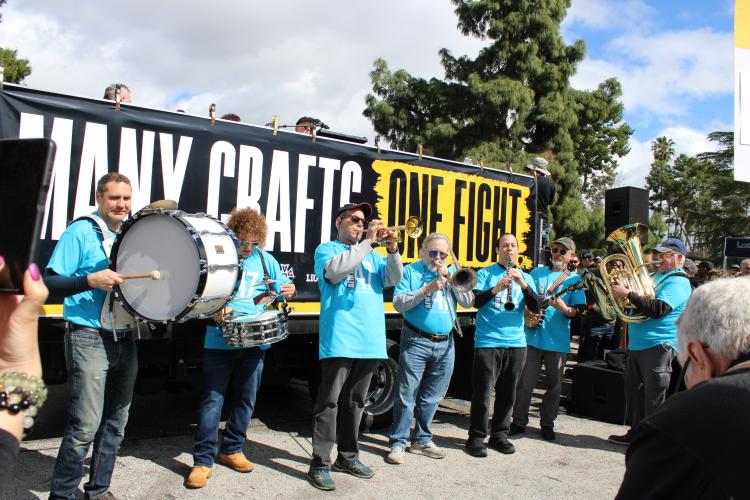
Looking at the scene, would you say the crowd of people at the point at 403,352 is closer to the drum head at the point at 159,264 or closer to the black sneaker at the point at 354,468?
the black sneaker at the point at 354,468

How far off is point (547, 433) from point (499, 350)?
116 centimetres

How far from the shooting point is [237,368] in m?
4.64

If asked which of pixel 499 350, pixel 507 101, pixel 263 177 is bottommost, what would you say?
pixel 499 350

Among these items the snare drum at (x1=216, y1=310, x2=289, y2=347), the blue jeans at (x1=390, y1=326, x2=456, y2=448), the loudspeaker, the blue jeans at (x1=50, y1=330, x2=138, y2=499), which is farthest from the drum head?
the loudspeaker

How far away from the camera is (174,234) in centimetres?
370

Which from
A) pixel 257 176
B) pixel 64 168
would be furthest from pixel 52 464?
pixel 257 176

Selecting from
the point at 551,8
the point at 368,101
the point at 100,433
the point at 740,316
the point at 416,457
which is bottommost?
the point at 416,457

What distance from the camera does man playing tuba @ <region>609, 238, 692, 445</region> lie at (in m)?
5.45

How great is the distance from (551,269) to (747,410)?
5289 mm

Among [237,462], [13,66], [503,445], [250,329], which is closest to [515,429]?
[503,445]

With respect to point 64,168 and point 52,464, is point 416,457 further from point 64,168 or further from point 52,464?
point 64,168

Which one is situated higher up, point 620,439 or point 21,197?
point 21,197

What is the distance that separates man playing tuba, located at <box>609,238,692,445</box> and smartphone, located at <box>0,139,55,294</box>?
506cm

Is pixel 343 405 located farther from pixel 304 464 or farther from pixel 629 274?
pixel 629 274
